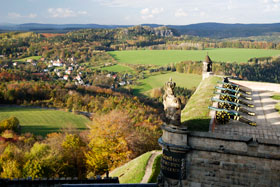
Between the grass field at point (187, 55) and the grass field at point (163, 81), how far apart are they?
18.3m

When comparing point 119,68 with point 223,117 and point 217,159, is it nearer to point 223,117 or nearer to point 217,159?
point 223,117

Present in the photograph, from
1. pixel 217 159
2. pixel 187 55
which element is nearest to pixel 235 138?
pixel 217 159

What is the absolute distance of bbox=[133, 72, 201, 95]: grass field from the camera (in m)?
105

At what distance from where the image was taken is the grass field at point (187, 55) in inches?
5034

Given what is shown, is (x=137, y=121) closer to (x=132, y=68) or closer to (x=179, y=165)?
(x=179, y=165)

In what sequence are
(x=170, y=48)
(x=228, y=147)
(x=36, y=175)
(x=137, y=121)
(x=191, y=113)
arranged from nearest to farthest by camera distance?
1. (x=228, y=147)
2. (x=191, y=113)
3. (x=36, y=175)
4. (x=137, y=121)
5. (x=170, y=48)

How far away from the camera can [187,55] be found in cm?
14900

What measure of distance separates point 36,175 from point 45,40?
581 ft

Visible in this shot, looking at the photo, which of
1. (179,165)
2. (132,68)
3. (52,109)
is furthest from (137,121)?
(132,68)

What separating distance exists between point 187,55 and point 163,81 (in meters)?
A: 41.4

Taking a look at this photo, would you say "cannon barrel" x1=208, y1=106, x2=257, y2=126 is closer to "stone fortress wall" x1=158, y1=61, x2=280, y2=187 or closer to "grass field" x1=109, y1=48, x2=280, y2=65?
"stone fortress wall" x1=158, y1=61, x2=280, y2=187

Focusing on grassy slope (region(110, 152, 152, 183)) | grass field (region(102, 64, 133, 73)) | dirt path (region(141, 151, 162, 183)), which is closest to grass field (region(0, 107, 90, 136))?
grassy slope (region(110, 152, 152, 183))

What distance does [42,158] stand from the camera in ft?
122

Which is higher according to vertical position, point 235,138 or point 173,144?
point 235,138
